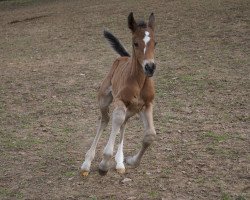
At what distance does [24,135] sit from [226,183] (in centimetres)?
308

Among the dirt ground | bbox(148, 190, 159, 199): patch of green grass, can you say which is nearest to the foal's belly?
the dirt ground

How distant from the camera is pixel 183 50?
1092 centimetres

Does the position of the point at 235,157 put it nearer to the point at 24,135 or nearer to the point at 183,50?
the point at 24,135

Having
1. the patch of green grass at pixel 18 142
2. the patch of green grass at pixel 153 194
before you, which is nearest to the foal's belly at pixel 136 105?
the patch of green grass at pixel 153 194

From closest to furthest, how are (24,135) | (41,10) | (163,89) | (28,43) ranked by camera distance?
(24,135) < (163,89) < (28,43) < (41,10)

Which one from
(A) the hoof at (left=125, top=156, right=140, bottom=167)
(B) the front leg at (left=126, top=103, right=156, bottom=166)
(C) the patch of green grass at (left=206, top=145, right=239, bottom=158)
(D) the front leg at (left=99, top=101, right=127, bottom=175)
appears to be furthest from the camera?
(C) the patch of green grass at (left=206, top=145, right=239, bottom=158)

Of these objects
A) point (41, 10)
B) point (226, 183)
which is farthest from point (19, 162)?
point (41, 10)

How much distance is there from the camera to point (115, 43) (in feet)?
19.9

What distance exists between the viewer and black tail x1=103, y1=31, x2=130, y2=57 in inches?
235

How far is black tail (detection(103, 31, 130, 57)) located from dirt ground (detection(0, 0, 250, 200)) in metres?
1.17

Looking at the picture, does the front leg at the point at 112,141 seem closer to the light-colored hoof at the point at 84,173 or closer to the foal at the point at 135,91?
the foal at the point at 135,91

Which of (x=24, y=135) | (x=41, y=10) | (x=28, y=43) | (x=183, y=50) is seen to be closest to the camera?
(x=24, y=135)

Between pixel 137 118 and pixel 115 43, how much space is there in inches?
58.3

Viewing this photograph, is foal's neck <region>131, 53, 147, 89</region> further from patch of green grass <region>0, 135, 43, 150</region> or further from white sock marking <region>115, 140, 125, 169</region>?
patch of green grass <region>0, 135, 43, 150</region>
